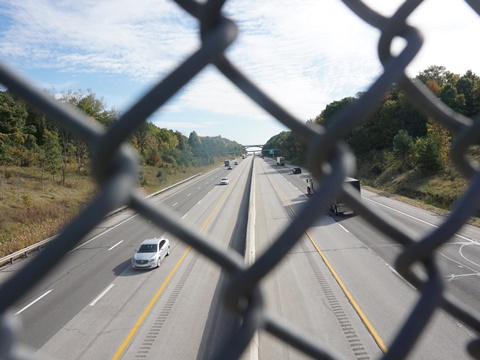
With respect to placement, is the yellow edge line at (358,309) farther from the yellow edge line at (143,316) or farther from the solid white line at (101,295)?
the solid white line at (101,295)

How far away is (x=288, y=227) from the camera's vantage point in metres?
0.85

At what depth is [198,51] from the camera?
0.83 metres

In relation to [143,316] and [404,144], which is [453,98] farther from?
[143,316]

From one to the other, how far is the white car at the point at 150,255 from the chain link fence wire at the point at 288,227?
A: 14374 millimetres

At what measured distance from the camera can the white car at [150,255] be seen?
48.1 feet

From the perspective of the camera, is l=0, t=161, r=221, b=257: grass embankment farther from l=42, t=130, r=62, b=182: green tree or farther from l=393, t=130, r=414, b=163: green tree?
l=393, t=130, r=414, b=163: green tree

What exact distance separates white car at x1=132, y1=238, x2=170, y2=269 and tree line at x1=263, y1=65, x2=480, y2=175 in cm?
1545

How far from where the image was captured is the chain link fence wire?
77 cm

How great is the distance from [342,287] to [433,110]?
11.2 metres

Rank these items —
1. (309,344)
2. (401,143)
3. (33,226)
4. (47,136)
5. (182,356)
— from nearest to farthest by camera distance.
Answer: (309,344), (182,356), (33,226), (47,136), (401,143)

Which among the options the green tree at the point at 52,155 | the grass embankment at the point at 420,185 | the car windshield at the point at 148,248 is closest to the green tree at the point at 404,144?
the grass embankment at the point at 420,185

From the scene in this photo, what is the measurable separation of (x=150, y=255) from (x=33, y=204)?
15007mm

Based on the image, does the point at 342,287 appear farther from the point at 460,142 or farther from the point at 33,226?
the point at 33,226

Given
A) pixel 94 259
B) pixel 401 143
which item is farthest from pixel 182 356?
pixel 401 143
